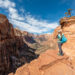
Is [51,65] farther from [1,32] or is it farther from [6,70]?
[1,32]

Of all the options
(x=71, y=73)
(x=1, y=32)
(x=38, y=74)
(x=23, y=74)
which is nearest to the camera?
(x=71, y=73)

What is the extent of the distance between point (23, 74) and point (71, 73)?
13.8ft

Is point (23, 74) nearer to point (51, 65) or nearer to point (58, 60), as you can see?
point (51, 65)

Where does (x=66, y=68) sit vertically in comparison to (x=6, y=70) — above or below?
above

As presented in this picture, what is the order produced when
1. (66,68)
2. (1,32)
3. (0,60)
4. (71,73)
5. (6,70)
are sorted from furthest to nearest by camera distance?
1. (1,32)
2. (6,70)
3. (0,60)
4. (66,68)
5. (71,73)

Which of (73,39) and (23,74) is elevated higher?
(73,39)

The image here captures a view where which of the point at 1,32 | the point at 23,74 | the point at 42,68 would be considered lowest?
the point at 23,74

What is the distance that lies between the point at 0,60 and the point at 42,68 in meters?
30.2

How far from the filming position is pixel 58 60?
20.1 feet

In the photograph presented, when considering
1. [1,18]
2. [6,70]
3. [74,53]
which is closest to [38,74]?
[74,53]

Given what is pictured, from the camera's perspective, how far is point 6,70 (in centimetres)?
3102

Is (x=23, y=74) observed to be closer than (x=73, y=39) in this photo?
Yes

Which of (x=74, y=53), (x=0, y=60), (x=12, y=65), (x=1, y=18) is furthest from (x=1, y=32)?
(x=74, y=53)

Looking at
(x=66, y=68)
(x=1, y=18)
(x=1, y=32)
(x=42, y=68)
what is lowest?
(x=42, y=68)
